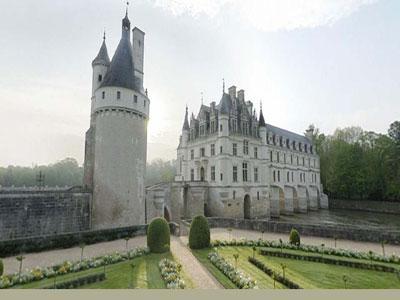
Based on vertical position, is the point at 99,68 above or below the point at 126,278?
above

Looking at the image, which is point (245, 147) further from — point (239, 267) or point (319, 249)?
point (239, 267)

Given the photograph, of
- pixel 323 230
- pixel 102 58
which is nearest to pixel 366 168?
pixel 323 230

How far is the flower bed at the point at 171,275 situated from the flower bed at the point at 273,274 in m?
3.05

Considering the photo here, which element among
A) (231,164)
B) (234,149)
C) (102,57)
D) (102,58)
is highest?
(102,57)

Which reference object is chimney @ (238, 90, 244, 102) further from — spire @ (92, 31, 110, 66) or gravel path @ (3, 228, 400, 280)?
gravel path @ (3, 228, 400, 280)

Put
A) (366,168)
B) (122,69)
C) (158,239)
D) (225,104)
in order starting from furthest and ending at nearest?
1. (366,168)
2. (225,104)
3. (122,69)
4. (158,239)

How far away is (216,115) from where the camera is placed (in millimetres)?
27609

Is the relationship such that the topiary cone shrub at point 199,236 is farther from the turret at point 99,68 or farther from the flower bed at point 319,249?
the turret at point 99,68

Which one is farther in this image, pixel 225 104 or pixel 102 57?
pixel 225 104

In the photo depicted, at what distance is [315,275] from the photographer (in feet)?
29.5

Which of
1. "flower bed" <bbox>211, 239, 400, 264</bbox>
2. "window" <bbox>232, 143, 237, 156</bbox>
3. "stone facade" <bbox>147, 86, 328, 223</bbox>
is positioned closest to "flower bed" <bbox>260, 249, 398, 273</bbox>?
"flower bed" <bbox>211, 239, 400, 264</bbox>

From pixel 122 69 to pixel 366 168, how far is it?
4166 centimetres

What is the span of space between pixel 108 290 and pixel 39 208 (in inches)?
359

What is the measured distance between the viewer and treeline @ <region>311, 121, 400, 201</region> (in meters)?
38.2
